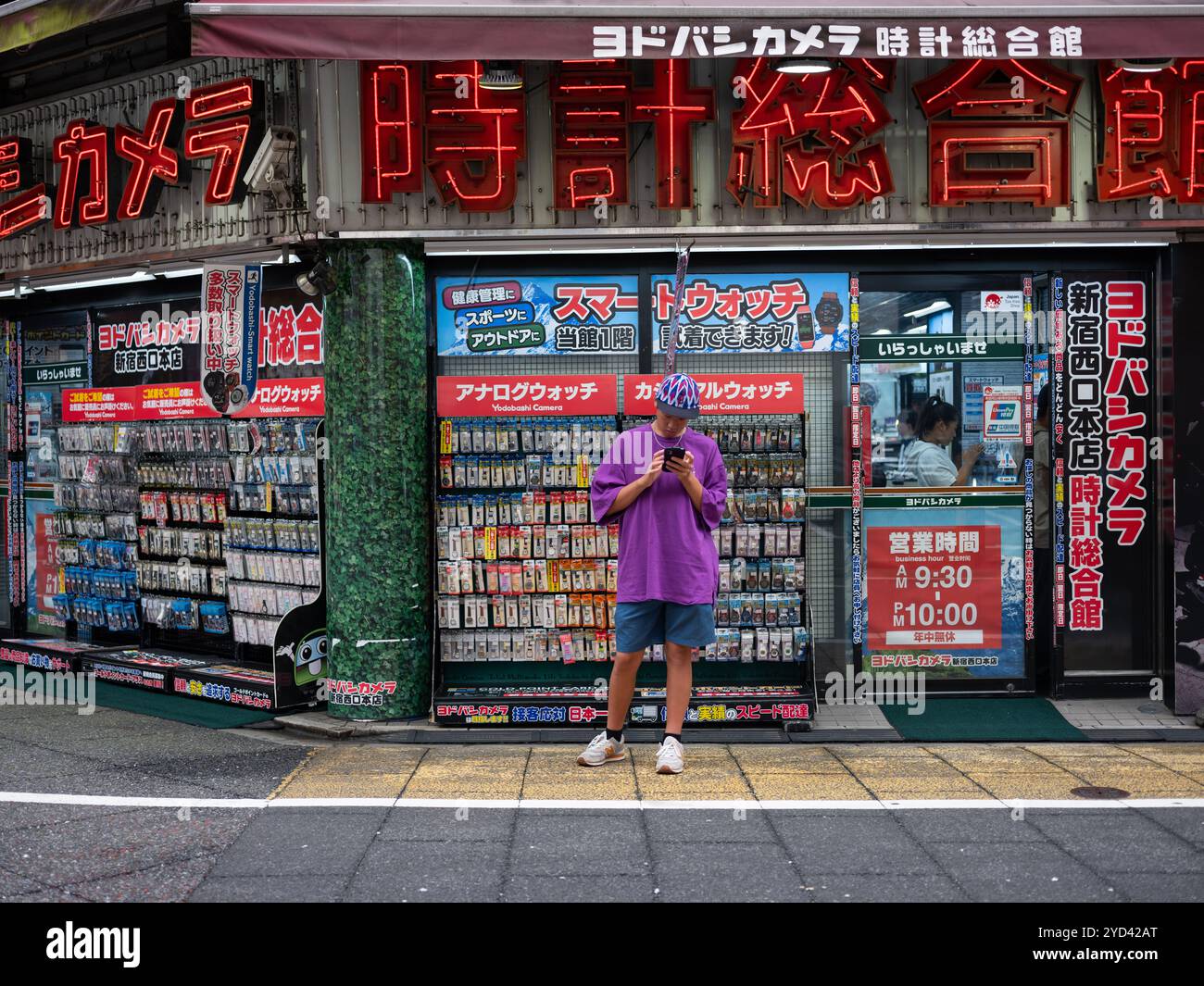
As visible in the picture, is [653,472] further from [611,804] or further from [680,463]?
[611,804]

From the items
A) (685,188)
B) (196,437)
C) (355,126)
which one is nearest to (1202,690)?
(685,188)

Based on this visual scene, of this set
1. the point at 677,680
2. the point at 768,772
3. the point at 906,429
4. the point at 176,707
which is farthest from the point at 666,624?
the point at 176,707

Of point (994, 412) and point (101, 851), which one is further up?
point (994, 412)

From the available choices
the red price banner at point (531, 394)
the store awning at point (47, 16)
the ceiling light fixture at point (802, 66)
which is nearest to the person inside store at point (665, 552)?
the red price banner at point (531, 394)

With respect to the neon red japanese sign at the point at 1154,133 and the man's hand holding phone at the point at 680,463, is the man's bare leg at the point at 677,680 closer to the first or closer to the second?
the man's hand holding phone at the point at 680,463

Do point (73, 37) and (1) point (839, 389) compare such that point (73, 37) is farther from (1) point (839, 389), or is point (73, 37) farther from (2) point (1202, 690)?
(2) point (1202, 690)

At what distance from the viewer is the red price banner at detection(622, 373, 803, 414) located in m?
8.09

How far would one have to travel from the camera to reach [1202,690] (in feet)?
26.5

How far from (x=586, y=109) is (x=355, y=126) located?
1.50m

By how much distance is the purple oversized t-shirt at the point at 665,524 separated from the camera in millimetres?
6762

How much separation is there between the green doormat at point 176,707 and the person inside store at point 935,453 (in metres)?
4.76

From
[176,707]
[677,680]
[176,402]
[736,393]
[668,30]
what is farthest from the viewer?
[176,402]

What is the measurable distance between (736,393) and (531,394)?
1.37 metres

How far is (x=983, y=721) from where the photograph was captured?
8.02 m
